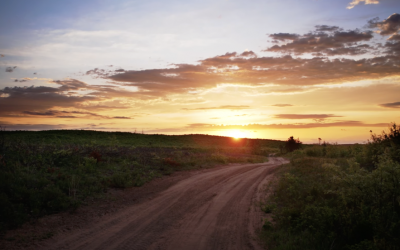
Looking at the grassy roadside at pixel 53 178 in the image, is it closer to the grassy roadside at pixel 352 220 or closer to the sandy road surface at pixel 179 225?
the sandy road surface at pixel 179 225

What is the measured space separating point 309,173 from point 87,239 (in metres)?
14.4

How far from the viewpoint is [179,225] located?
8547 millimetres

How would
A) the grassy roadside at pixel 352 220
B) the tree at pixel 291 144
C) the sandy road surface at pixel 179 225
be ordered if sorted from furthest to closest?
the tree at pixel 291 144
the sandy road surface at pixel 179 225
the grassy roadside at pixel 352 220

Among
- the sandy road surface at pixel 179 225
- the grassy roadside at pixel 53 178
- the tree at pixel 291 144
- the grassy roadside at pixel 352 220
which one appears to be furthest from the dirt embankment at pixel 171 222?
the tree at pixel 291 144

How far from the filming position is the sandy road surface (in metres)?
7.12

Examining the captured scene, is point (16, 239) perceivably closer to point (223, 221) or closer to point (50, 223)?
point (50, 223)

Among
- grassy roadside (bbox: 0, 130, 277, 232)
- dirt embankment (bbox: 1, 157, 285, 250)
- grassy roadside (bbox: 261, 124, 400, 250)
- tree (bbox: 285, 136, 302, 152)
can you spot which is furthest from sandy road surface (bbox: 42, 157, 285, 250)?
tree (bbox: 285, 136, 302, 152)

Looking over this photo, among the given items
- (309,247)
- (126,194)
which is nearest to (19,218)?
(126,194)

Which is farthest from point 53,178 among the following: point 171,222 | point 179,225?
point 179,225

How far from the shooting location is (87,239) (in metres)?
7.37

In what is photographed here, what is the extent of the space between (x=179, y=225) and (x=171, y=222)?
1.34 feet

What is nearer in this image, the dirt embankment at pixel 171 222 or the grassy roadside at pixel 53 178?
the dirt embankment at pixel 171 222

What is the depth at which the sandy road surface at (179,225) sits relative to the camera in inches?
280

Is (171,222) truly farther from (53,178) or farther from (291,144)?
(291,144)
